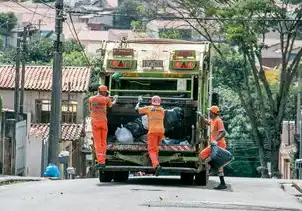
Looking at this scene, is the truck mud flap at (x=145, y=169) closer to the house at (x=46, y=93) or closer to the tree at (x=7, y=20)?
the house at (x=46, y=93)

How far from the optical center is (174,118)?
21.2 metres

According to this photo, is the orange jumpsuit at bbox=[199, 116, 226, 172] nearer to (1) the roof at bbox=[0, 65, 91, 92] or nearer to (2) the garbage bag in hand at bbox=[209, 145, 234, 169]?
(2) the garbage bag in hand at bbox=[209, 145, 234, 169]

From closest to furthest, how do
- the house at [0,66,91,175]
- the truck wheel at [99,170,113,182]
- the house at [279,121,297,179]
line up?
the truck wheel at [99,170,113,182]
the house at [279,121,297,179]
the house at [0,66,91,175]

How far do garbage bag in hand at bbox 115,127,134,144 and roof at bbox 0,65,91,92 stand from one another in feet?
95.2

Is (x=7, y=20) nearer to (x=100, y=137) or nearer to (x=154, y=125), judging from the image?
(x=100, y=137)

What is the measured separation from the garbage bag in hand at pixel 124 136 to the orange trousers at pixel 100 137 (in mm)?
572

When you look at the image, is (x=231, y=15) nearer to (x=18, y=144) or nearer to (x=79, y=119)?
(x=18, y=144)

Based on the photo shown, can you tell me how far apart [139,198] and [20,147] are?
2334 cm

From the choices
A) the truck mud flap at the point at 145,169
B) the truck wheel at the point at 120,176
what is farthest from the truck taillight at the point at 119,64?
the truck wheel at the point at 120,176

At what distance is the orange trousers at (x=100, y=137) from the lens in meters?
20.5

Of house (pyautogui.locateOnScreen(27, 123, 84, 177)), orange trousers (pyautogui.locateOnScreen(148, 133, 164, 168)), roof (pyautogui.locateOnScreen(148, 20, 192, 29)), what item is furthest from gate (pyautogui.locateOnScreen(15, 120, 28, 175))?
orange trousers (pyautogui.locateOnScreen(148, 133, 164, 168))

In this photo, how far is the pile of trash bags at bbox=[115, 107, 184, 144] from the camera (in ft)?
69.3

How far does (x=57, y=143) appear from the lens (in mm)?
30438

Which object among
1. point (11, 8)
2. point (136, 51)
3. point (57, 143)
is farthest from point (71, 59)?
point (136, 51)
